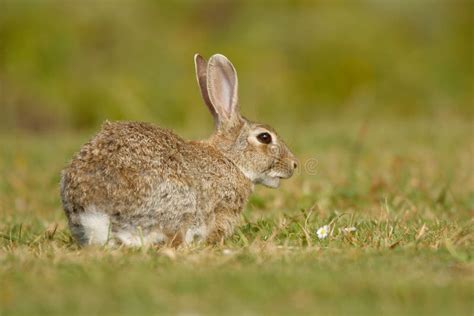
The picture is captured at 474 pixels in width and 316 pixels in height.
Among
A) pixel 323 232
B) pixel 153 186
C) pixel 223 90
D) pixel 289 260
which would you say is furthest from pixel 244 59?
pixel 289 260

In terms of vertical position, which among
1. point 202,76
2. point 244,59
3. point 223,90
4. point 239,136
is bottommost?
point 239,136

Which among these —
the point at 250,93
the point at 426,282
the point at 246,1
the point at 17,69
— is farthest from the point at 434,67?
the point at 426,282

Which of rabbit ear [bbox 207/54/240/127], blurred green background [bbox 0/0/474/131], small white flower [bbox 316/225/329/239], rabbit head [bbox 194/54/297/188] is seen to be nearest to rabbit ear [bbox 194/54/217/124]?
rabbit head [bbox 194/54/297/188]

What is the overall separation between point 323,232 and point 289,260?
971 millimetres

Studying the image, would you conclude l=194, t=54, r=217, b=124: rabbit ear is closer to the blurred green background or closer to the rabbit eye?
the rabbit eye

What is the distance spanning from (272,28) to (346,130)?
36.2 ft

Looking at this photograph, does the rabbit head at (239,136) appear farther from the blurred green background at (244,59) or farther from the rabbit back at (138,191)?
the blurred green background at (244,59)

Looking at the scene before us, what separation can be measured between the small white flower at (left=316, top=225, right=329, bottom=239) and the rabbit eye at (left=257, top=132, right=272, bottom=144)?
131cm

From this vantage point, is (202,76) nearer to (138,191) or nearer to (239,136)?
(239,136)

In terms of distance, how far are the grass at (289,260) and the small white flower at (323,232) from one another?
4 cm

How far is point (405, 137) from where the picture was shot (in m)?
11.9

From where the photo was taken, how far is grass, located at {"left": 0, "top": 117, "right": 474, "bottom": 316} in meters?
4.11

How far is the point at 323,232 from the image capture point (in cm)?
605

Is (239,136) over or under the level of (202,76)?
under
